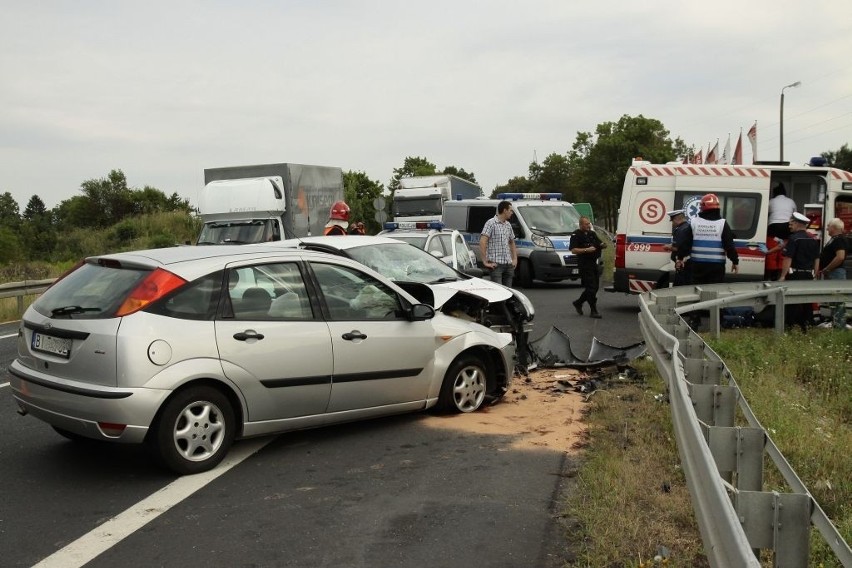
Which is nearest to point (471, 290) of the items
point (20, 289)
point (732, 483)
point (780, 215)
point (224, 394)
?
point (224, 394)

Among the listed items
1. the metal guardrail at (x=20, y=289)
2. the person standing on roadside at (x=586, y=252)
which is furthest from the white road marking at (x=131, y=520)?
the metal guardrail at (x=20, y=289)

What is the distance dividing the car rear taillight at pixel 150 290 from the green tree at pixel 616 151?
4536 centimetres

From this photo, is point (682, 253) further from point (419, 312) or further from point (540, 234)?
point (540, 234)

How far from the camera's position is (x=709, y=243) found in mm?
11211

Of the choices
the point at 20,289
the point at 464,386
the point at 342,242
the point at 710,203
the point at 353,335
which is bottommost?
the point at 464,386

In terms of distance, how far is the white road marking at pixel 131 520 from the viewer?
4109 millimetres

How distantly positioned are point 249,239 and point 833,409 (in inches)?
498

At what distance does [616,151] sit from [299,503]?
157 feet

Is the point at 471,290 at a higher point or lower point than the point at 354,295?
lower

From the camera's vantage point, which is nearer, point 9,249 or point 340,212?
point 340,212

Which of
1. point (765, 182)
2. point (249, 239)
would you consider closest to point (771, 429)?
point (765, 182)

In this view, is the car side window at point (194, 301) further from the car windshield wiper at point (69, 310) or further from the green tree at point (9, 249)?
the green tree at point (9, 249)

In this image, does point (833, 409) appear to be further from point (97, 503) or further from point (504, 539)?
point (97, 503)

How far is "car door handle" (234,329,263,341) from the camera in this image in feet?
18.5
